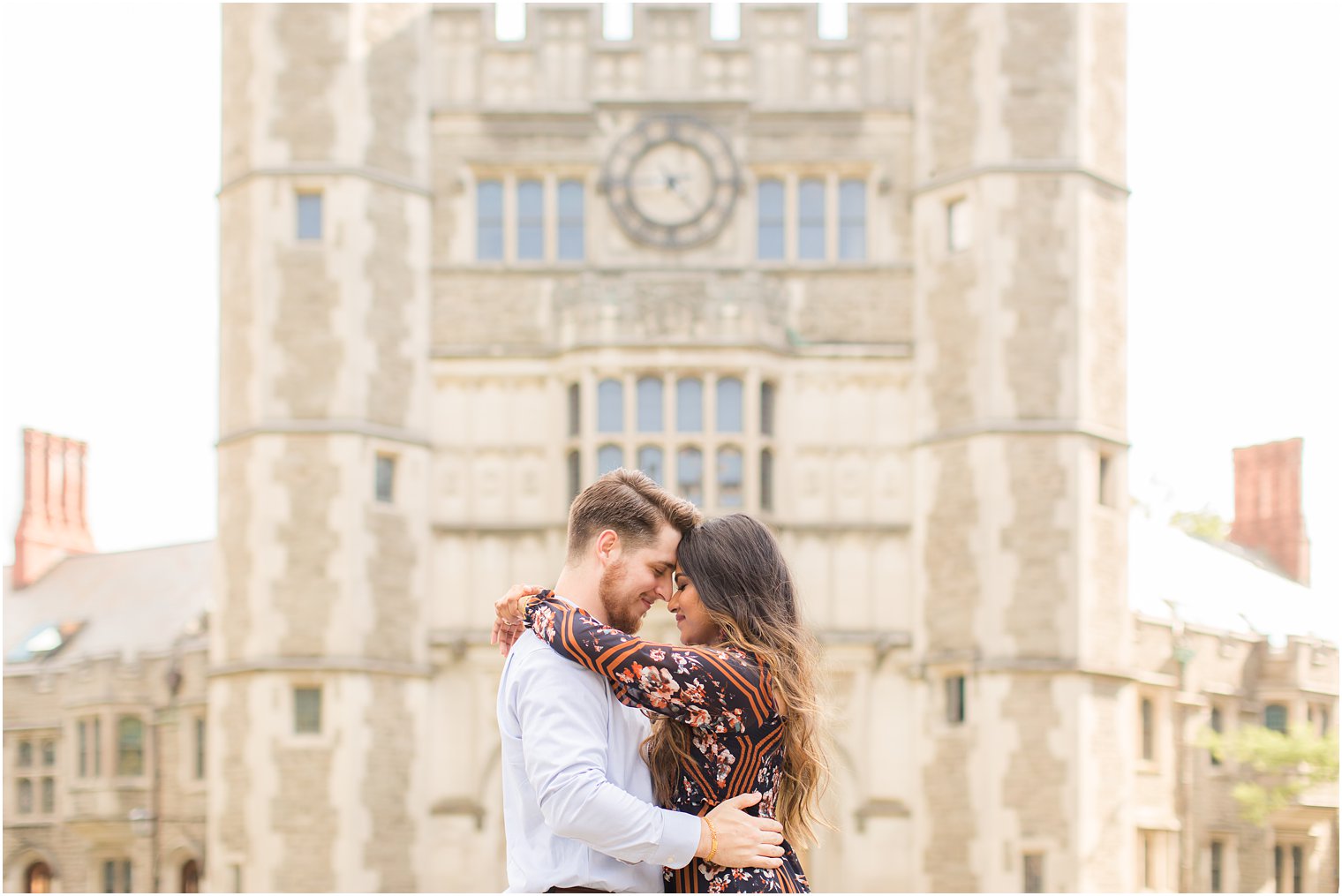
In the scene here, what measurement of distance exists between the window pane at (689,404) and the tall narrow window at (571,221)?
1763 mm

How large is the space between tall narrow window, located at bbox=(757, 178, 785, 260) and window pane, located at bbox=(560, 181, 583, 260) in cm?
183

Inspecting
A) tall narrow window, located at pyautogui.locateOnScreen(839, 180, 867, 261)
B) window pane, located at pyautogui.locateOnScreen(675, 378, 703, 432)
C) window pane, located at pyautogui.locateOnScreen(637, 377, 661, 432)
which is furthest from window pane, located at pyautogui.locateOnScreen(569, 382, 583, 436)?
tall narrow window, located at pyautogui.locateOnScreen(839, 180, 867, 261)

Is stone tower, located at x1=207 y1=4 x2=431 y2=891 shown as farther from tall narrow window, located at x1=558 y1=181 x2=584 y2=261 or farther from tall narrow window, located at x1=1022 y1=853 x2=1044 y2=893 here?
tall narrow window, located at x1=1022 y1=853 x2=1044 y2=893

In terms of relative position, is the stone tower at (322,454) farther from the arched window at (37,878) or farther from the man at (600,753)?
the man at (600,753)

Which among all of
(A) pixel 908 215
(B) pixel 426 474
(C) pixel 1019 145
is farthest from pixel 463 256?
(C) pixel 1019 145

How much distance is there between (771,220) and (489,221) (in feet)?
9.41

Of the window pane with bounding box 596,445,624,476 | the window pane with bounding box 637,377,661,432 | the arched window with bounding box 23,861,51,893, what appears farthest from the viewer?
the arched window with bounding box 23,861,51,893

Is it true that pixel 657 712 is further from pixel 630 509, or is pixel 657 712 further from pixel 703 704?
pixel 630 509

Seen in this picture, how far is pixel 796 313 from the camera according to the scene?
1738cm

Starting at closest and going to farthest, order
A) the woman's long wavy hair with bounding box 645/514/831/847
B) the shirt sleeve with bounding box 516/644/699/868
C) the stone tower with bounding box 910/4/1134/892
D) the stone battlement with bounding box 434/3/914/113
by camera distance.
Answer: the shirt sleeve with bounding box 516/644/699/868
the woman's long wavy hair with bounding box 645/514/831/847
the stone tower with bounding box 910/4/1134/892
the stone battlement with bounding box 434/3/914/113

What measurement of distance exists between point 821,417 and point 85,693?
1124cm

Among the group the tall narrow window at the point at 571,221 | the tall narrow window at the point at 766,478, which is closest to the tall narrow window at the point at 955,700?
the tall narrow window at the point at 766,478

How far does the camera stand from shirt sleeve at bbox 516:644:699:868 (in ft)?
10.0

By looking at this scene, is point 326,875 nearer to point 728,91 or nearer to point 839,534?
point 839,534
